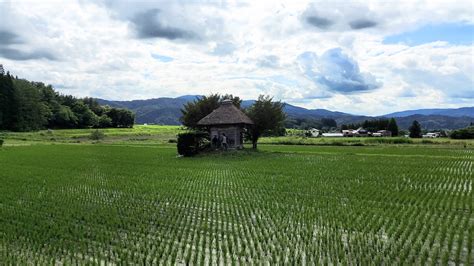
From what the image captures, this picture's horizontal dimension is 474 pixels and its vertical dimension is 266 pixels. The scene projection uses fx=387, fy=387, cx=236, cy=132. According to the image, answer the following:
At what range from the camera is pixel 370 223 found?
914 cm

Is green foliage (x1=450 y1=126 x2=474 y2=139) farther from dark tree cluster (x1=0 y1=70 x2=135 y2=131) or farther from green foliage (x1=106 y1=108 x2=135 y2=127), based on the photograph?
green foliage (x1=106 y1=108 x2=135 y2=127)

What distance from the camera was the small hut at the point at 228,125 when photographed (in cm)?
3278

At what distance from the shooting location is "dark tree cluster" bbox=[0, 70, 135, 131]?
234 feet

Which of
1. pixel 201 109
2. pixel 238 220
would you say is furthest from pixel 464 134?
pixel 238 220

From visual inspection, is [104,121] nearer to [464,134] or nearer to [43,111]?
[43,111]

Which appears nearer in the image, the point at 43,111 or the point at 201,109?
the point at 201,109

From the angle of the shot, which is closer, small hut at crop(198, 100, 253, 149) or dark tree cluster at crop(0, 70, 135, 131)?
small hut at crop(198, 100, 253, 149)

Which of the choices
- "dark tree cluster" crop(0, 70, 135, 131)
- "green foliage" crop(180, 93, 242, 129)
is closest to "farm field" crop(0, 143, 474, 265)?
"green foliage" crop(180, 93, 242, 129)

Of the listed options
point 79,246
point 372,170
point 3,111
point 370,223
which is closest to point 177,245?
point 79,246

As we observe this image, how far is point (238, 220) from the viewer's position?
376 inches

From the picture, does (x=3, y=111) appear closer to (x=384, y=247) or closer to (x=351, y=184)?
(x=351, y=184)

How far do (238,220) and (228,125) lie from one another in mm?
23593

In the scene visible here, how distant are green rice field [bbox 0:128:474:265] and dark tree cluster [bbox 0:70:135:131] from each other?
63.3 metres

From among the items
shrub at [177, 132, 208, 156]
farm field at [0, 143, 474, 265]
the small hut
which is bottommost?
farm field at [0, 143, 474, 265]
